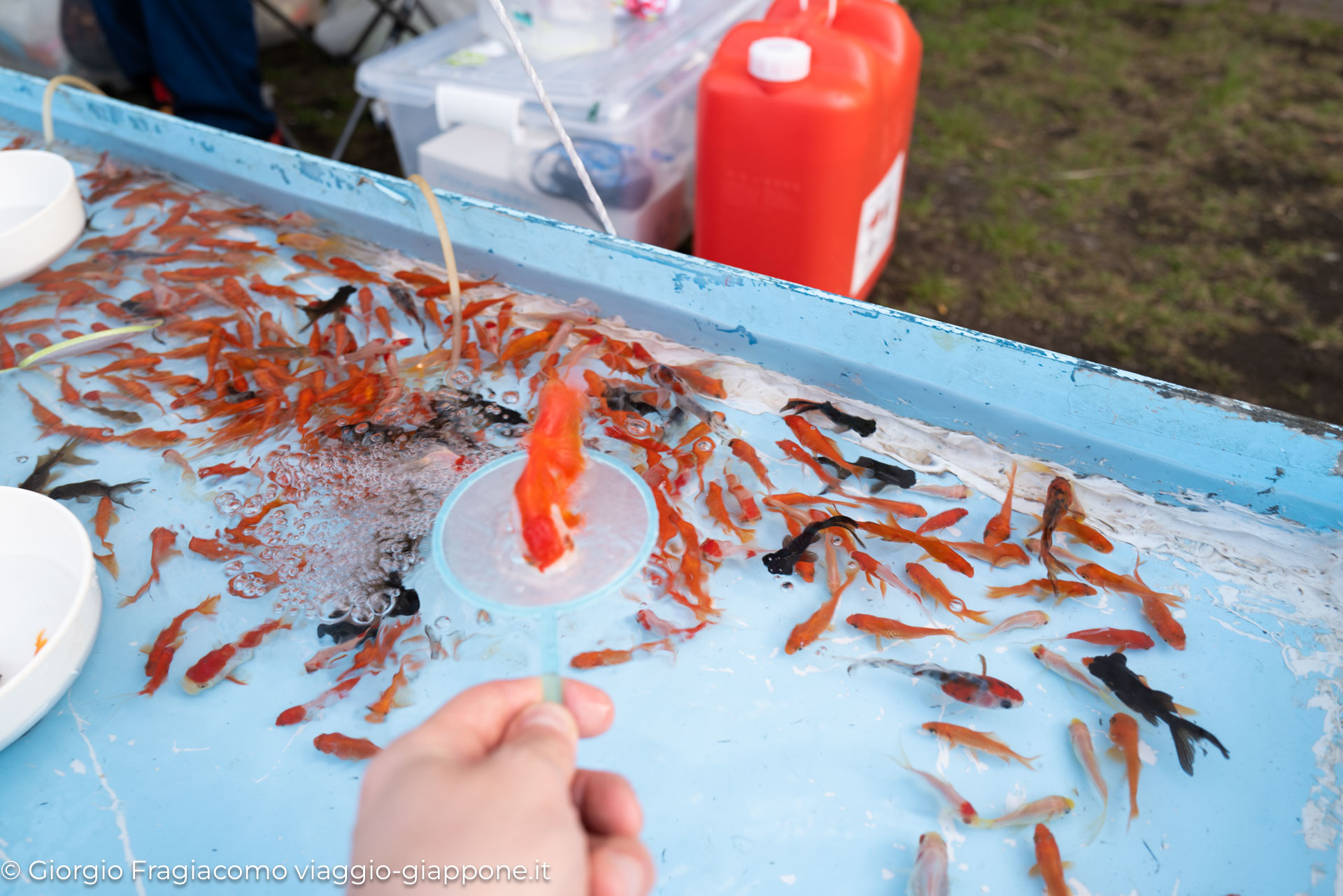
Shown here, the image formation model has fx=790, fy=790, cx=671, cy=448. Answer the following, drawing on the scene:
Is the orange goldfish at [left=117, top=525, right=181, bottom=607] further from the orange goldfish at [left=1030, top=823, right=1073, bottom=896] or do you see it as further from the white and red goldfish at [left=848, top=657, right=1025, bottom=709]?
the orange goldfish at [left=1030, top=823, right=1073, bottom=896]

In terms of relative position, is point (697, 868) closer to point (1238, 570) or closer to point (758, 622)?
point (758, 622)

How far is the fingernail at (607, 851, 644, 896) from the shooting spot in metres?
0.58

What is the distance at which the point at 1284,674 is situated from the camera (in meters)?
1.04

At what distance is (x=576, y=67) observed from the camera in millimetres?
2227

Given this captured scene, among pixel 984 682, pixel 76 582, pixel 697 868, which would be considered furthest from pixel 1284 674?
pixel 76 582

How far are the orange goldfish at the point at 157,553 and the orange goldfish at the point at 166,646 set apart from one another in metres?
0.09

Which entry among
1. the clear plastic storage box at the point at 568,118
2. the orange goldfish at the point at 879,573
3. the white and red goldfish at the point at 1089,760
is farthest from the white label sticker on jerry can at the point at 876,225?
the white and red goldfish at the point at 1089,760

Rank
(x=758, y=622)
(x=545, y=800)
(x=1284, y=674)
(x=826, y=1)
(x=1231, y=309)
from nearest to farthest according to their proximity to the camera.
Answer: (x=545, y=800) → (x=1284, y=674) → (x=758, y=622) → (x=826, y=1) → (x=1231, y=309)

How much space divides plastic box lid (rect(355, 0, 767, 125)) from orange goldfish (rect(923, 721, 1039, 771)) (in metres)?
1.71

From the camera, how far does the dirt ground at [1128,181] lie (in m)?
2.52

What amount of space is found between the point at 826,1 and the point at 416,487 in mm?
1664

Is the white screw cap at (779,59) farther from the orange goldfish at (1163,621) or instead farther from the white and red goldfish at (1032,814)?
the white and red goldfish at (1032,814)

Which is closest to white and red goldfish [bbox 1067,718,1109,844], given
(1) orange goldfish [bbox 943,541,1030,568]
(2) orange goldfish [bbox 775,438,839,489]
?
(1) orange goldfish [bbox 943,541,1030,568]

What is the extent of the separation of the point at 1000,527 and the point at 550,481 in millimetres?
696
